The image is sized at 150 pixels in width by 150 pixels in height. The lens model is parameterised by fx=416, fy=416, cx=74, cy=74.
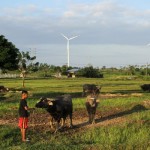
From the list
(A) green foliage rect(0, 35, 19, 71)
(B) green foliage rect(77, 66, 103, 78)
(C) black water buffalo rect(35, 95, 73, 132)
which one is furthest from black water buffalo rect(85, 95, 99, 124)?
(B) green foliage rect(77, 66, 103, 78)

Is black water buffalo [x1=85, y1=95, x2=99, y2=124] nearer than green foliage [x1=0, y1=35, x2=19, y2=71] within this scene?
Yes

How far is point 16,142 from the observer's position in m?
11.6

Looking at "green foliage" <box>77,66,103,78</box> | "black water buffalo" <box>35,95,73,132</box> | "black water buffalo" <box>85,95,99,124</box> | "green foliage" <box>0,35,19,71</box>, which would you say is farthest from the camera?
"green foliage" <box>77,66,103,78</box>

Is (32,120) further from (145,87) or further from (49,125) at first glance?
(145,87)

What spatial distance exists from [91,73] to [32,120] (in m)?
75.6

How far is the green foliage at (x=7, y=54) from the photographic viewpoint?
1508 inches

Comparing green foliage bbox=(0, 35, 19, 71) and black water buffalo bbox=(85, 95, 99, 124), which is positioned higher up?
green foliage bbox=(0, 35, 19, 71)

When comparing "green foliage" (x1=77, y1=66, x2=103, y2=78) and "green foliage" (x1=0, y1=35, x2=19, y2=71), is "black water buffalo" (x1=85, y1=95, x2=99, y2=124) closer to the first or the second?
"green foliage" (x1=0, y1=35, x2=19, y2=71)

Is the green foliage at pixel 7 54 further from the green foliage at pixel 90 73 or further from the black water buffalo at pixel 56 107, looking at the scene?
the green foliage at pixel 90 73

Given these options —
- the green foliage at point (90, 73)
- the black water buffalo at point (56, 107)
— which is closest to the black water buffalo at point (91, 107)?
the black water buffalo at point (56, 107)

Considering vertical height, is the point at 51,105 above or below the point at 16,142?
above

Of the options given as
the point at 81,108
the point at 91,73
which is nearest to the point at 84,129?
the point at 81,108

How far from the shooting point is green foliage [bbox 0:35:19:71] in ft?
126

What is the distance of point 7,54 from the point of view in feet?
128
